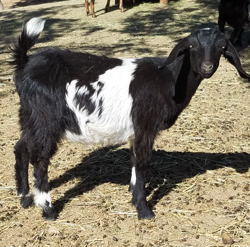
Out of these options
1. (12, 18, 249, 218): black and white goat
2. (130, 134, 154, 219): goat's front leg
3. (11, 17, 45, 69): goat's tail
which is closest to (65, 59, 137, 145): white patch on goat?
(12, 18, 249, 218): black and white goat

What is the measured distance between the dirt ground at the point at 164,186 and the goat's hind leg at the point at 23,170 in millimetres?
101

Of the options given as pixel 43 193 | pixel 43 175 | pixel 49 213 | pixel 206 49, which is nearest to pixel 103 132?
pixel 43 175

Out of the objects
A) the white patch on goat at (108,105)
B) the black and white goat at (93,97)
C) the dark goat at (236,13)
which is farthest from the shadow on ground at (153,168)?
the dark goat at (236,13)

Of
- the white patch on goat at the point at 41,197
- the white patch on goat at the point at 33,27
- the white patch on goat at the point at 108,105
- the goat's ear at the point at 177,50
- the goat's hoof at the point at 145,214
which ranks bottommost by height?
the goat's hoof at the point at 145,214

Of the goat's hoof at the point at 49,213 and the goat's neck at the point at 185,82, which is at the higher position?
the goat's neck at the point at 185,82

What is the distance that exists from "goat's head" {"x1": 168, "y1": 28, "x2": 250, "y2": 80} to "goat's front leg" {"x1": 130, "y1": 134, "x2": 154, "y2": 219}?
0.85 metres

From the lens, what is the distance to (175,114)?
4250 mm

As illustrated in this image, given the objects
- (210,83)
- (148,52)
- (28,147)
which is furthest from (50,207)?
(148,52)

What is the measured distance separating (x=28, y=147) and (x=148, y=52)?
6605mm

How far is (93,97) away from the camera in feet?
13.4

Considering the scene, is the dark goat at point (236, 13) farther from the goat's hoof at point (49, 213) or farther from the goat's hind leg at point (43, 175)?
the goat's hoof at point (49, 213)

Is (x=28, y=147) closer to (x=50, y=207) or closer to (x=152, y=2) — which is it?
(x=50, y=207)

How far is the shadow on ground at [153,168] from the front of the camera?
193 inches

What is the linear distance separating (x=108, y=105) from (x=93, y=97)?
0.53ft
